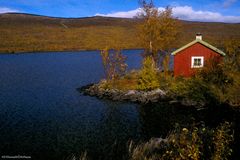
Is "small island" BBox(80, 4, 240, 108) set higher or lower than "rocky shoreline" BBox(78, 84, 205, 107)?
higher

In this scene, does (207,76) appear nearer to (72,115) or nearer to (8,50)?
(72,115)

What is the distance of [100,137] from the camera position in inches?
813

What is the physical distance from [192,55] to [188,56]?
0.46 m

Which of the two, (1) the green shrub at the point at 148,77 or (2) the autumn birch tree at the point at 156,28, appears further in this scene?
(2) the autumn birch tree at the point at 156,28

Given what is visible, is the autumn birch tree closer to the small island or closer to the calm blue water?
the small island

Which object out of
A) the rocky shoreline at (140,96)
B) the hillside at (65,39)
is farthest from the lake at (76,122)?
the hillside at (65,39)

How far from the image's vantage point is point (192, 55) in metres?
36.5

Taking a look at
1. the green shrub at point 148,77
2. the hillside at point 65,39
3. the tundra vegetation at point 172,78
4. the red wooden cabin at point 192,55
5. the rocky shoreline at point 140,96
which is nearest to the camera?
the tundra vegetation at point 172,78

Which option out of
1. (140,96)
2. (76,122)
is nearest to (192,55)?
(140,96)

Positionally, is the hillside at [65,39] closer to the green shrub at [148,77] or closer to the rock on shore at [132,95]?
the green shrub at [148,77]

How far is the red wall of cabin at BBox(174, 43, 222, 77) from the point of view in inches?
1425

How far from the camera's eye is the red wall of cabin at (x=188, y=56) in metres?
36.2

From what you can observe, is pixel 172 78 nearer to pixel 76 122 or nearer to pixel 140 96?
pixel 140 96

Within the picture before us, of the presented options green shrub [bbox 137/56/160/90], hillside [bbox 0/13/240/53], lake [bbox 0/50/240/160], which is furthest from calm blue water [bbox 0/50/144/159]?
hillside [bbox 0/13/240/53]
